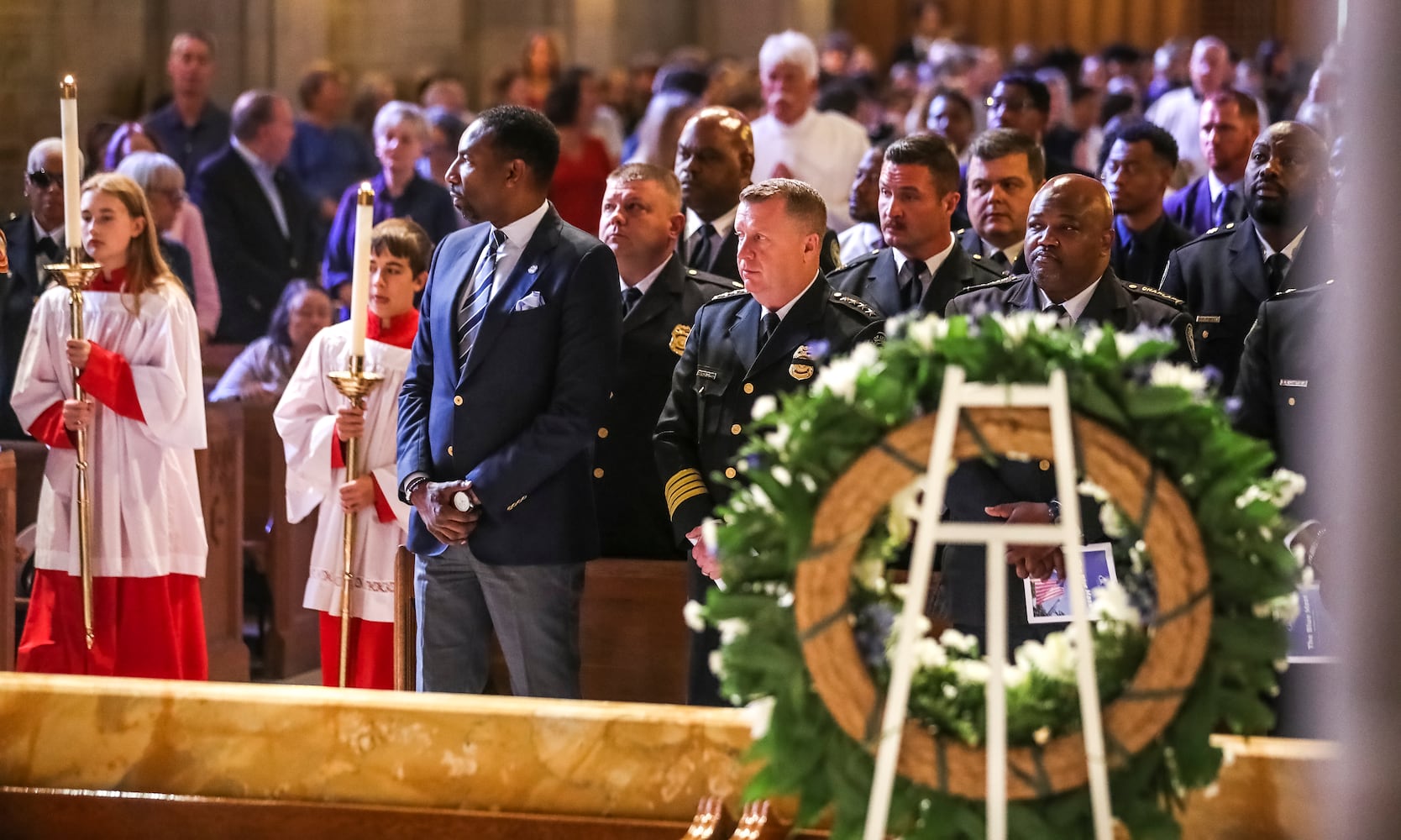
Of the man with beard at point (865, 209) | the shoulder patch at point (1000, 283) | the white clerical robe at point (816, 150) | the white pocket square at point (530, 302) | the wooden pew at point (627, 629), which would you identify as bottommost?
the wooden pew at point (627, 629)

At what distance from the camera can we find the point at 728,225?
219 inches

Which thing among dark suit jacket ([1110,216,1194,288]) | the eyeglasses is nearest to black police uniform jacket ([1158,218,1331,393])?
dark suit jacket ([1110,216,1194,288])

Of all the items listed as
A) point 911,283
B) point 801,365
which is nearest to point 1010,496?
point 801,365

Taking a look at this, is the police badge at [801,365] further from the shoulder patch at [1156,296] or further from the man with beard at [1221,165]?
the man with beard at [1221,165]

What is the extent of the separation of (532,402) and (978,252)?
5.47 feet

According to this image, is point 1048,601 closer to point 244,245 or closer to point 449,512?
point 449,512

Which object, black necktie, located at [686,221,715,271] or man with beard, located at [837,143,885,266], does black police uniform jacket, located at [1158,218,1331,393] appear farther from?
black necktie, located at [686,221,715,271]

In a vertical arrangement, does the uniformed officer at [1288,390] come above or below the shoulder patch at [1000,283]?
below

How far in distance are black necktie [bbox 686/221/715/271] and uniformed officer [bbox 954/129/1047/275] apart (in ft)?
2.41

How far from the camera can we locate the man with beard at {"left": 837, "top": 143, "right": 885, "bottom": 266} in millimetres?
5969

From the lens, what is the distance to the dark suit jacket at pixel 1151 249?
223 inches

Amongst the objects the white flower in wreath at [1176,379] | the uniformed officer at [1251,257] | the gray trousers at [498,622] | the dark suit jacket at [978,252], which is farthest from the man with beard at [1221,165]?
the white flower in wreath at [1176,379]

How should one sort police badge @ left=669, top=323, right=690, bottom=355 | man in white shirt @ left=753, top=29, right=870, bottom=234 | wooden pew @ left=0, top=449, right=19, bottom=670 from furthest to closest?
man in white shirt @ left=753, top=29, right=870, bottom=234
wooden pew @ left=0, top=449, right=19, bottom=670
police badge @ left=669, top=323, right=690, bottom=355

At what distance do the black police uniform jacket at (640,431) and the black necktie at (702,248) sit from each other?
642mm
